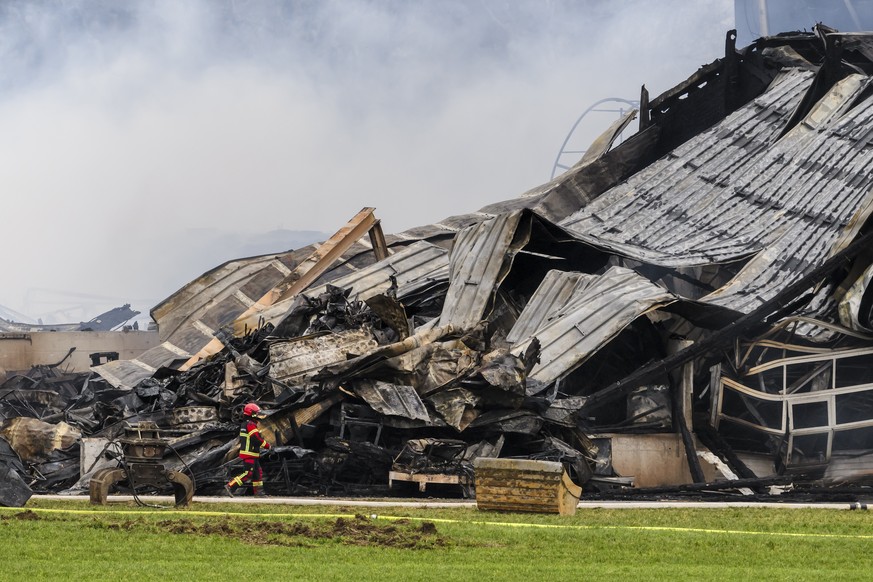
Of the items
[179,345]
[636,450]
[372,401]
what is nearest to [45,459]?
[372,401]

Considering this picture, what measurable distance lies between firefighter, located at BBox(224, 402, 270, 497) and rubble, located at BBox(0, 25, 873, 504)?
Answer: 735mm

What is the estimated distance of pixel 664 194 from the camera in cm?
3506

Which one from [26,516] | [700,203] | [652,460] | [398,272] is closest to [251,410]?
[26,516]

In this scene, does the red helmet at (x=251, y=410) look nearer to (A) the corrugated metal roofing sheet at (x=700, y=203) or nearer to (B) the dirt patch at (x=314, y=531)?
(B) the dirt patch at (x=314, y=531)

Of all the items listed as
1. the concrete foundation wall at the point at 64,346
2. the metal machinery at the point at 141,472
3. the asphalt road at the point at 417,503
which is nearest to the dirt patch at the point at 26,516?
the metal machinery at the point at 141,472

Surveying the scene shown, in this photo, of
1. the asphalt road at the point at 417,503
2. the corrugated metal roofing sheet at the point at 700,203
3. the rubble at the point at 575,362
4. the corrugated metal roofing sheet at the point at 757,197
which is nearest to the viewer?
the asphalt road at the point at 417,503

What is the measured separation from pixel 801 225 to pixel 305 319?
1271cm

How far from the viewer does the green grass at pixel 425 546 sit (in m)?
10.4

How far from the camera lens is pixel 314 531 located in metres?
12.6

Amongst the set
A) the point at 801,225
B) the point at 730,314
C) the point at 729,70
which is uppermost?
the point at 729,70

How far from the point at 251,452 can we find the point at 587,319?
8453 mm

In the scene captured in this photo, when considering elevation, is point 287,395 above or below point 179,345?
below

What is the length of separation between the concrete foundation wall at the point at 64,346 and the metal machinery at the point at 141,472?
92.9ft

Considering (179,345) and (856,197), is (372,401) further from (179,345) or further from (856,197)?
(179,345)
